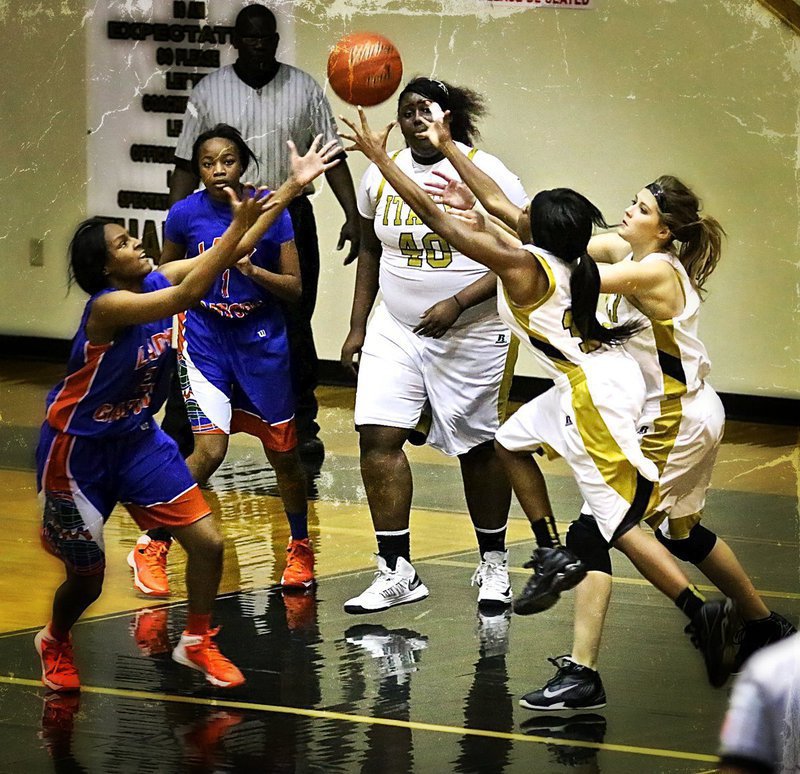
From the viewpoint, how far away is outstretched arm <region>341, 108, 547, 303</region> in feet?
16.0

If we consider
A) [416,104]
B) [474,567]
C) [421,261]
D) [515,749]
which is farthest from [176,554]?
[515,749]

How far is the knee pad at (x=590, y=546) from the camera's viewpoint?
494cm

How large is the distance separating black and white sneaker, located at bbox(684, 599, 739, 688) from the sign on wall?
7.26 metres

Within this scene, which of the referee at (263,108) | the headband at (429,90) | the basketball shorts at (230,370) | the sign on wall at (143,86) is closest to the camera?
the headband at (429,90)

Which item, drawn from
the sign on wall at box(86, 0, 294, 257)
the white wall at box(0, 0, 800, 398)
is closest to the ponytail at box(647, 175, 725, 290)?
the white wall at box(0, 0, 800, 398)

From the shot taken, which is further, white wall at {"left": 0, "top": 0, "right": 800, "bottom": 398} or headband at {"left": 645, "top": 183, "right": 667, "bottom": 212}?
white wall at {"left": 0, "top": 0, "right": 800, "bottom": 398}

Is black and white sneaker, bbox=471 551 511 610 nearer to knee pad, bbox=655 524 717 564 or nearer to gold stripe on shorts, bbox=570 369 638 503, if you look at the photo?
knee pad, bbox=655 524 717 564

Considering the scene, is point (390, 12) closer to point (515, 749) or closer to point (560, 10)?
point (560, 10)

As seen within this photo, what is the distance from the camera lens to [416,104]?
5.92m

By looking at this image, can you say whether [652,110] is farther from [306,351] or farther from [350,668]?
[350,668]

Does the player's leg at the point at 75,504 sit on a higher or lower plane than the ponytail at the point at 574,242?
lower

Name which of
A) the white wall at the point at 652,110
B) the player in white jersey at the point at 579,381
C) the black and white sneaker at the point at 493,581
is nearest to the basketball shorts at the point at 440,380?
the black and white sneaker at the point at 493,581

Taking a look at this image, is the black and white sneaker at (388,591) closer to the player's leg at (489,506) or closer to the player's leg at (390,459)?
the player's leg at (390,459)

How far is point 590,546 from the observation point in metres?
4.98
